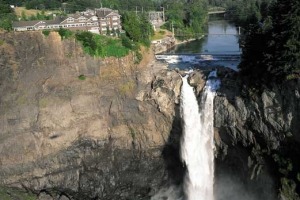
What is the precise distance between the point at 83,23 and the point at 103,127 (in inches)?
558

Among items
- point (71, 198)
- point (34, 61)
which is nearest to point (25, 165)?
point (71, 198)

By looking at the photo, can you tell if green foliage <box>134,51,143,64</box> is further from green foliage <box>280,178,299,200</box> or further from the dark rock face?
green foliage <box>280,178,299,200</box>

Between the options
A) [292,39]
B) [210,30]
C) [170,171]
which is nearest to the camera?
[292,39]

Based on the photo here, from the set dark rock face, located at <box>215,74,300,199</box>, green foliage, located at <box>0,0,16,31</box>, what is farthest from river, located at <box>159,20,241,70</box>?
green foliage, located at <box>0,0,16,31</box>

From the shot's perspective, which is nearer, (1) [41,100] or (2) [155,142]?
(1) [41,100]

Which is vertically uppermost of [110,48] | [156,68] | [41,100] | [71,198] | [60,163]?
[110,48]

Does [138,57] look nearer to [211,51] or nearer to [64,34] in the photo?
[64,34]

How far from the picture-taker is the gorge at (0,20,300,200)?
1148 inches

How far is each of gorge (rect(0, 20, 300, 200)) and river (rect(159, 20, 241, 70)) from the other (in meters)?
6.39

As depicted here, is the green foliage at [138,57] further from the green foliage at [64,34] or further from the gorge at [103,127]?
the green foliage at [64,34]

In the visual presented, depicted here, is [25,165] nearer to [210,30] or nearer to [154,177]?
[154,177]

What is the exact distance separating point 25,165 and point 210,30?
58.0 meters

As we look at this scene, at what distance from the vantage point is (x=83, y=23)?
39594 mm

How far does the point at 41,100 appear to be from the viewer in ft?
101
